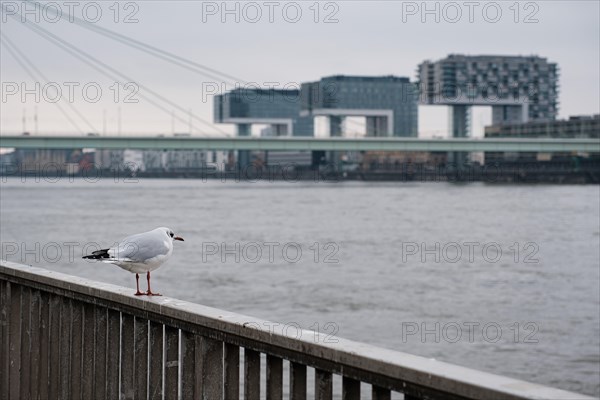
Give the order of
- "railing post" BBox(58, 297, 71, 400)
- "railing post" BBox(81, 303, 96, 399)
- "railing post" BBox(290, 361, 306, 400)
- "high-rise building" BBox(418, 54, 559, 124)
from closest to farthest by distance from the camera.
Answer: "railing post" BBox(290, 361, 306, 400) → "railing post" BBox(81, 303, 96, 399) → "railing post" BBox(58, 297, 71, 400) → "high-rise building" BBox(418, 54, 559, 124)

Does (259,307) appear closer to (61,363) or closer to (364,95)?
(61,363)

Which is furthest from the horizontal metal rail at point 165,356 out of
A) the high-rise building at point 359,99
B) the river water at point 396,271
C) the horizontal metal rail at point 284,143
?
the high-rise building at point 359,99

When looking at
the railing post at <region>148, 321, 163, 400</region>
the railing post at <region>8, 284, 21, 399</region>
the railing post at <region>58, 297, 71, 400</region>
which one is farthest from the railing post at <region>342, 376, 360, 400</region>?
the railing post at <region>8, 284, 21, 399</region>

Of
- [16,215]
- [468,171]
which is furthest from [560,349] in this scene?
[468,171]

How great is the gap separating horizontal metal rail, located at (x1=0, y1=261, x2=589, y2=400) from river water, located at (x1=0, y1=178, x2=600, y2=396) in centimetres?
56

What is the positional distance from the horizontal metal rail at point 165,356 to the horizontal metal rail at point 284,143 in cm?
6634

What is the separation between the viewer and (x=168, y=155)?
6481 inches

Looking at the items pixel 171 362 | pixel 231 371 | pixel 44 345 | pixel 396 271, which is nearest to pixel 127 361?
pixel 171 362

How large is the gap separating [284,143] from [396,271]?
48.6m

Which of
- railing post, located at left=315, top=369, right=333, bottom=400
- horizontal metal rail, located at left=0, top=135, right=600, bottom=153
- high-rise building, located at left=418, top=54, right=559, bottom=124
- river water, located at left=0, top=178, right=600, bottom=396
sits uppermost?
high-rise building, located at left=418, top=54, right=559, bottom=124

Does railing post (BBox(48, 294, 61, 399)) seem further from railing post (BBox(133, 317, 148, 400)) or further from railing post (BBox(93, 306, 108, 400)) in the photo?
railing post (BBox(133, 317, 148, 400))

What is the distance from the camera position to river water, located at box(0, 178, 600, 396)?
16469mm

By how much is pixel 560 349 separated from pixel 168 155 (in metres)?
151

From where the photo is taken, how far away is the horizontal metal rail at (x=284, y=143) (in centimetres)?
6962
